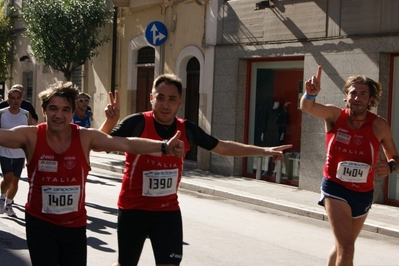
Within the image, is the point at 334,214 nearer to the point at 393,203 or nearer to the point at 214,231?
the point at 214,231

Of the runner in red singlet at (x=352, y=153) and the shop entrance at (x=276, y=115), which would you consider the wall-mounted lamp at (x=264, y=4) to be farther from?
the runner in red singlet at (x=352, y=153)

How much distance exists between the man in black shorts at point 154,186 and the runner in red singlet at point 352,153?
95 centimetres

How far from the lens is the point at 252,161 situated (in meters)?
17.5

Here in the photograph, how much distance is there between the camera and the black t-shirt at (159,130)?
5.48 m

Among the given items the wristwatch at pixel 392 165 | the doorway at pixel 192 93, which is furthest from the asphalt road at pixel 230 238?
the doorway at pixel 192 93

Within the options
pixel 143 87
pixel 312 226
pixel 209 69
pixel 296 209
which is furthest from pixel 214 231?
pixel 143 87

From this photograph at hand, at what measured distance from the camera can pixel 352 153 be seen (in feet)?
21.0

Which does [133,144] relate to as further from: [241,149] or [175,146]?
[241,149]

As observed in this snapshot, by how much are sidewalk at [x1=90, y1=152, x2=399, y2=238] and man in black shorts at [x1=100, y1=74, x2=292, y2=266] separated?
20.6 feet

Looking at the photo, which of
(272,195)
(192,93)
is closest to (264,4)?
(192,93)

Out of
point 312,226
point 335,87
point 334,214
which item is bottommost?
point 312,226

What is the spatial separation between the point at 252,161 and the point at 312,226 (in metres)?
6.12

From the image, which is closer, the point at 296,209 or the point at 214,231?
the point at 214,231

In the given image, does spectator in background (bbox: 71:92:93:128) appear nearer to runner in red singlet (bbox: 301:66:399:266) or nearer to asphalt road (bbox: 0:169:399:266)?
asphalt road (bbox: 0:169:399:266)
